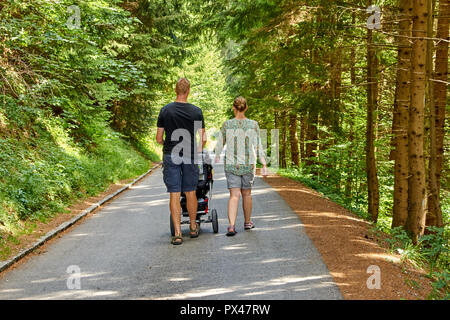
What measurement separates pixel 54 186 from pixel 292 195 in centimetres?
631

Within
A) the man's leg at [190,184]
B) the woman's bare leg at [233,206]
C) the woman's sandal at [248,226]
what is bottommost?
the woman's sandal at [248,226]

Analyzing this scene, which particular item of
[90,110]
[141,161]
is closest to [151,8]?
[141,161]

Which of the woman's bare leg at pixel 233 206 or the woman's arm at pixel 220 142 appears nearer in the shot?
the woman's arm at pixel 220 142

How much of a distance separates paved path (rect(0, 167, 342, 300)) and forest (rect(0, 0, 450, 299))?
A: 4.41 feet

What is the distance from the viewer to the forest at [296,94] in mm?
8453

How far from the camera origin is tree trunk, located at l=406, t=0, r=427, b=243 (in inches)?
318

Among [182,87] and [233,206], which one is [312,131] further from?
[182,87]

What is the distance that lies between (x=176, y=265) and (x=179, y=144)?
199 cm

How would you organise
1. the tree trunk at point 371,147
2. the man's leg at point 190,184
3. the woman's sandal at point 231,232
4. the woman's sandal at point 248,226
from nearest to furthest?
the man's leg at point 190,184
the woman's sandal at point 231,232
the woman's sandal at point 248,226
the tree trunk at point 371,147

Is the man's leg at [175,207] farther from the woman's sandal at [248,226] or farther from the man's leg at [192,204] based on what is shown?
the woman's sandal at [248,226]

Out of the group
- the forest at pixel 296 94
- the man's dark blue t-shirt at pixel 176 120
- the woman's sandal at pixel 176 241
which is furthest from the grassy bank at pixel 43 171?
the man's dark blue t-shirt at pixel 176 120

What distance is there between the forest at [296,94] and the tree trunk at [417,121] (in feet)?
0.06

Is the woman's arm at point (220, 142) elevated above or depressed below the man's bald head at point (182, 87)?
below

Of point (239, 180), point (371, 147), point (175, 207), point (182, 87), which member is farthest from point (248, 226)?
point (371, 147)
